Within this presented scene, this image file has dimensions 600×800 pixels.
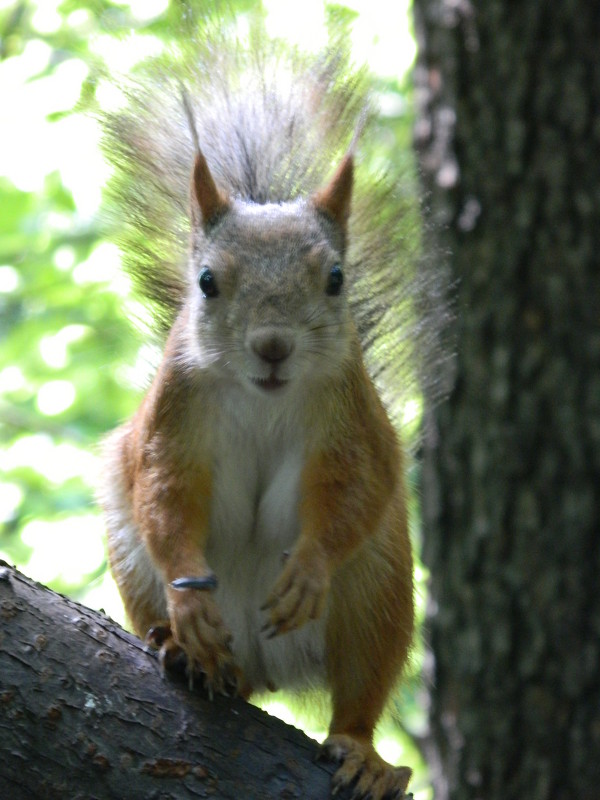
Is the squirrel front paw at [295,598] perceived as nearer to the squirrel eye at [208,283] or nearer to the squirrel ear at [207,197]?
the squirrel eye at [208,283]

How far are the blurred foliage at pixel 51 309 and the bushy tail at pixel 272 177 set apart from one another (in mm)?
1370

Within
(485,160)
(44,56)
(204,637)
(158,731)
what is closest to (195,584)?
(204,637)

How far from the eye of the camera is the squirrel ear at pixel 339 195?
2.77m

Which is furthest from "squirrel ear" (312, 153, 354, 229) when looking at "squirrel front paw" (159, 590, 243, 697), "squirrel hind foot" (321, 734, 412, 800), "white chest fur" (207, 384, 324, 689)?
"squirrel hind foot" (321, 734, 412, 800)

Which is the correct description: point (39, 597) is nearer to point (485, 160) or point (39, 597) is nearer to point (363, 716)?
point (363, 716)

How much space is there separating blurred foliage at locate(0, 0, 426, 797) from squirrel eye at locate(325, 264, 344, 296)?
7.30 feet

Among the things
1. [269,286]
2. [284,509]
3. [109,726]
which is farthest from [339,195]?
[109,726]

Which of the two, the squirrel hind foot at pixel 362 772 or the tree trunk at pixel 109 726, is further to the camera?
the squirrel hind foot at pixel 362 772

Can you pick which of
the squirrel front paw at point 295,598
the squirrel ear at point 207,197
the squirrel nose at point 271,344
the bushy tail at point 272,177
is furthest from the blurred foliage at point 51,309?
the squirrel nose at point 271,344

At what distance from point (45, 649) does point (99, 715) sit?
0.18 m

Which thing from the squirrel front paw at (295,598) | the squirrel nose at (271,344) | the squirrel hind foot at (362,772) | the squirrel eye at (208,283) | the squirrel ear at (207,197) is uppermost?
the squirrel ear at (207,197)

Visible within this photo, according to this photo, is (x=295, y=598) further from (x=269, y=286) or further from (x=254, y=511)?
(x=269, y=286)

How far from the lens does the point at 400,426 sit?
3.44 m

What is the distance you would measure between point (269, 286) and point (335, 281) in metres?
0.22
